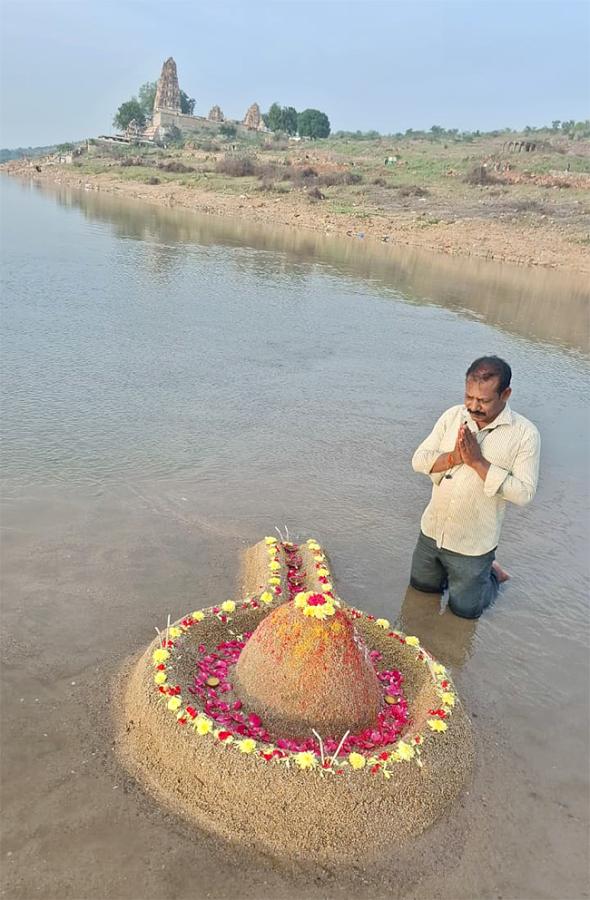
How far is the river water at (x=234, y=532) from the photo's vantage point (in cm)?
380

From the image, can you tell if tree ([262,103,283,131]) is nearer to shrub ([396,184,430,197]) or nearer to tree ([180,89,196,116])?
tree ([180,89,196,116])

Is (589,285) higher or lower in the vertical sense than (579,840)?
higher

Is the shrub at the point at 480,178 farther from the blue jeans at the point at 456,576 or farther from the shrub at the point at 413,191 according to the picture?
the blue jeans at the point at 456,576

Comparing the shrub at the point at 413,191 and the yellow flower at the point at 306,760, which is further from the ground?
the shrub at the point at 413,191

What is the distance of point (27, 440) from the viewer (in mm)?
8594

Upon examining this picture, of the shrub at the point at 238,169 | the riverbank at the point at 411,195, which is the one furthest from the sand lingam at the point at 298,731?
the shrub at the point at 238,169

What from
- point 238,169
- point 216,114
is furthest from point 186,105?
point 238,169

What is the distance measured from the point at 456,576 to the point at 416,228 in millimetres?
31834

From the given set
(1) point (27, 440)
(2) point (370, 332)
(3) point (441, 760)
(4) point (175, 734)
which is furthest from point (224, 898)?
(2) point (370, 332)

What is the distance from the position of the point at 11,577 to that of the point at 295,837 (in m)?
3.41

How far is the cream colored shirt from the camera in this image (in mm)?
5227

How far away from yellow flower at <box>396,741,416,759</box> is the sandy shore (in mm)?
28437

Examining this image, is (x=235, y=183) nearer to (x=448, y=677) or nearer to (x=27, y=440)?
(x=27, y=440)

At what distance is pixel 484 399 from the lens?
5.13 meters
